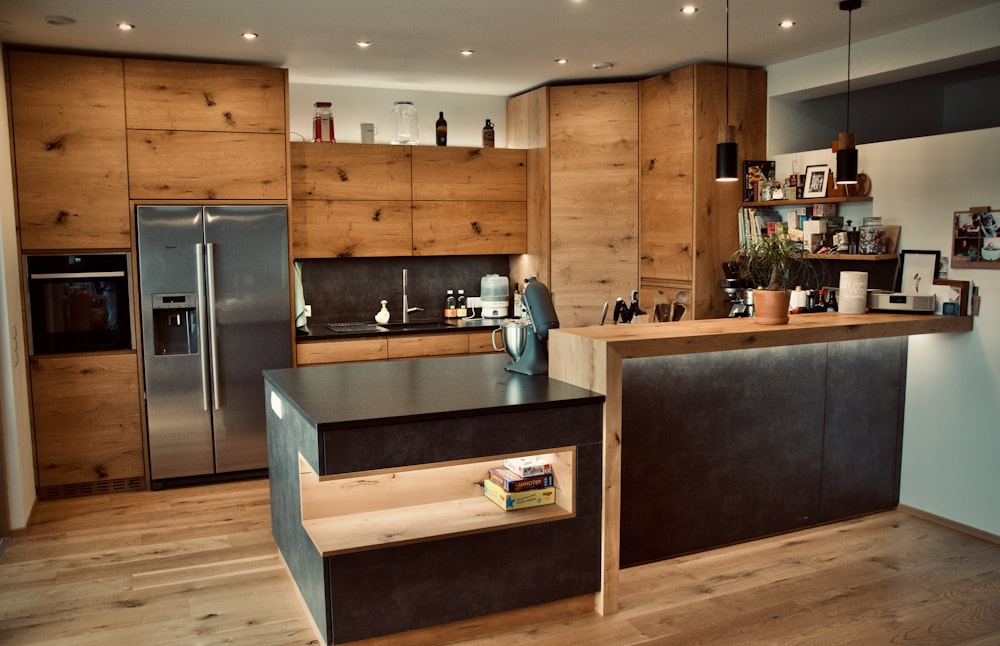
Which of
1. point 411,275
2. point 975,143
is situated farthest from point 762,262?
point 411,275

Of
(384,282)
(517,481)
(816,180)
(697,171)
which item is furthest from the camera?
(384,282)

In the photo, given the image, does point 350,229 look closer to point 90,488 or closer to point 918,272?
point 90,488

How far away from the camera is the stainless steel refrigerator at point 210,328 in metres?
4.87

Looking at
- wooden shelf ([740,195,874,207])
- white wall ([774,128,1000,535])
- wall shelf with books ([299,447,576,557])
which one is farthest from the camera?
wooden shelf ([740,195,874,207])

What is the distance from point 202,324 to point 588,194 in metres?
2.72

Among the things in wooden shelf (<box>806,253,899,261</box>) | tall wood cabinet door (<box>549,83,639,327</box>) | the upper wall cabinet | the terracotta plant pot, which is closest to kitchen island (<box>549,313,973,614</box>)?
the terracotta plant pot

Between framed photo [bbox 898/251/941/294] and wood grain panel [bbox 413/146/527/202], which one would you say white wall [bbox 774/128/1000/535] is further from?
wood grain panel [bbox 413/146/527/202]

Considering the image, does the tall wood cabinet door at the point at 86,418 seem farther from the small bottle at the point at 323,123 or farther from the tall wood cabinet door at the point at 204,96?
the small bottle at the point at 323,123

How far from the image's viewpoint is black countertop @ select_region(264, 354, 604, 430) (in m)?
2.84

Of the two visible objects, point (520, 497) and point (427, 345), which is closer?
point (520, 497)

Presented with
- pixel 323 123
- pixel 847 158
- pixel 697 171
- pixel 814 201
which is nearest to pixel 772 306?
pixel 847 158

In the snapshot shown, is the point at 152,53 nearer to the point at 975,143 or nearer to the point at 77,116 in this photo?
the point at 77,116

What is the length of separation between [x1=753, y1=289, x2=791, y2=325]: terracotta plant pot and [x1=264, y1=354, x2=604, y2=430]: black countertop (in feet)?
Result: 3.57

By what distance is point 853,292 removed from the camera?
13.7ft
